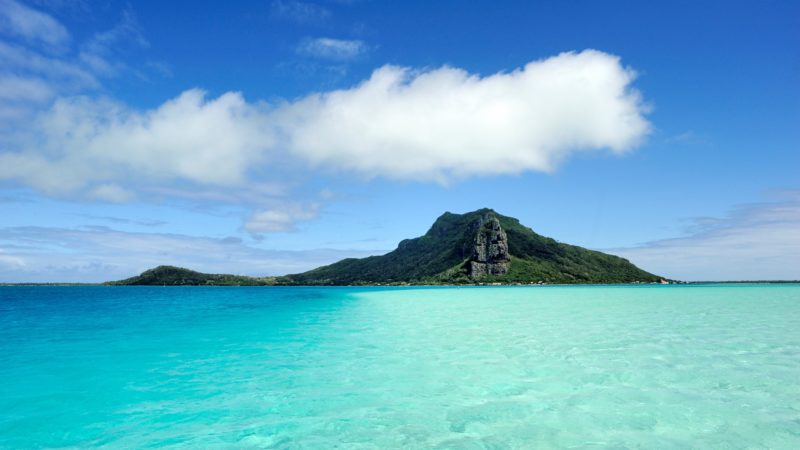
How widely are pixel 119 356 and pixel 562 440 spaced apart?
2274cm

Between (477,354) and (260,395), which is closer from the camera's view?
(260,395)

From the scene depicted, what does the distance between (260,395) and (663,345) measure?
19214 millimetres

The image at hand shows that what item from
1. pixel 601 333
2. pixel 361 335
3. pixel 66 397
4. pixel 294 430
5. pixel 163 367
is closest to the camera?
pixel 294 430

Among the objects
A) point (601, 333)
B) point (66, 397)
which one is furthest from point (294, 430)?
point (601, 333)

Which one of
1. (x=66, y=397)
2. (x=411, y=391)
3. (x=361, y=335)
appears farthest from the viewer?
(x=361, y=335)

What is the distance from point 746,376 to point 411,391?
11.5 metres

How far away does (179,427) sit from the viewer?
11.4 m

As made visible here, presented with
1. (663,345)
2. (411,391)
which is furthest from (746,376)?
(411,391)

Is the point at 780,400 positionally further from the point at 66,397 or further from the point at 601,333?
the point at 66,397

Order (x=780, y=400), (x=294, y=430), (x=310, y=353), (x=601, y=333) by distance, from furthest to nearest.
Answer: (x=601, y=333), (x=310, y=353), (x=780, y=400), (x=294, y=430)

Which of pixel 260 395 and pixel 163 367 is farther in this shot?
pixel 163 367

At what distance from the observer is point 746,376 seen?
1528cm

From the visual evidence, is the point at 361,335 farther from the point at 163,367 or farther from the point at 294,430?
the point at 294,430

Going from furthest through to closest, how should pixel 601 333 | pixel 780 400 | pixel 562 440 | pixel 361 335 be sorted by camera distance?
pixel 361 335 < pixel 601 333 < pixel 780 400 < pixel 562 440
